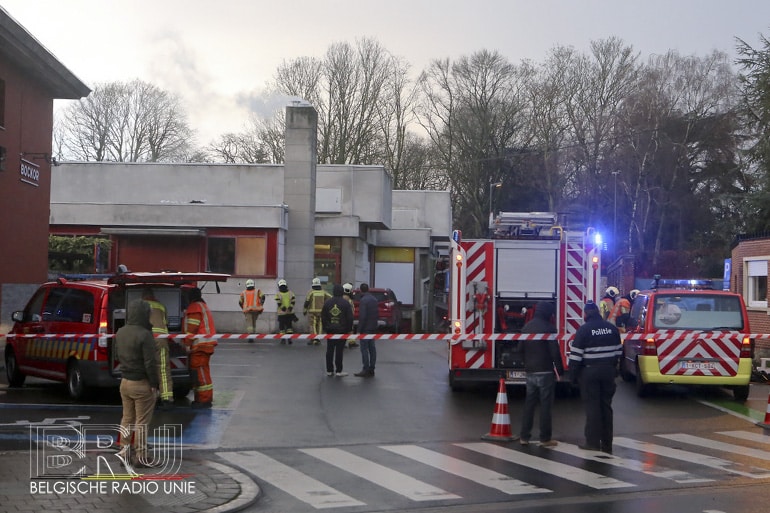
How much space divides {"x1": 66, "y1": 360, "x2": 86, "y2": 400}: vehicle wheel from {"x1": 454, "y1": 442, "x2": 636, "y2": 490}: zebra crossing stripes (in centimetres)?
581

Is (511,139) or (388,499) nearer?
(388,499)

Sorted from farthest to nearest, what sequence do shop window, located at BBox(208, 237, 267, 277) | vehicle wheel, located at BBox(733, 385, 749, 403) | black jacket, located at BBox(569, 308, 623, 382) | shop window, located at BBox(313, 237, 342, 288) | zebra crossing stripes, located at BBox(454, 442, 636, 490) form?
1. shop window, located at BBox(313, 237, 342, 288)
2. shop window, located at BBox(208, 237, 267, 277)
3. vehicle wheel, located at BBox(733, 385, 749, 403)
4. black jacket, located at BBox(569, 308, 623, 382)
5. zebra crossing stripes, located at BBox(454, 442, 636, 490)

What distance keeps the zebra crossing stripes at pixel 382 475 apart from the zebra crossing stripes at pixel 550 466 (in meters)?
1.44

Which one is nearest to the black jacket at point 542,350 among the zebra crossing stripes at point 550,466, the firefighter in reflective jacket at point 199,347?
the zebra crossing stripes at point 550,466

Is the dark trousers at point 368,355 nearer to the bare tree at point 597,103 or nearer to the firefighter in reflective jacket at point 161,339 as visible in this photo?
the firefighter in reflective jacket at point 161,339

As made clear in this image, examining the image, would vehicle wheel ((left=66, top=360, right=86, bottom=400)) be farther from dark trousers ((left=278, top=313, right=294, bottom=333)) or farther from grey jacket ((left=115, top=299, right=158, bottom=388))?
dark trousers ((left=278, top=313, right=294, bottom=333))

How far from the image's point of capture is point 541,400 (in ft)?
37.3

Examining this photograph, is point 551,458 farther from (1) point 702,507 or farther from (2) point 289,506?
(2) point 289,506

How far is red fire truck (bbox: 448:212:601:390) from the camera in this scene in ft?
50.5

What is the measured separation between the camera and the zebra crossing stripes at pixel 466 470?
8945 millimetres

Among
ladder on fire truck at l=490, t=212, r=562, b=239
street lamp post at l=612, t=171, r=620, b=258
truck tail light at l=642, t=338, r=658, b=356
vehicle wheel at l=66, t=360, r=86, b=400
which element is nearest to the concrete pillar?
ladder on fire truck at l=490, t=212, r=562, b=239

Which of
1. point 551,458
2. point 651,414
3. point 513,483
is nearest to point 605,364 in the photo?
point 551,458

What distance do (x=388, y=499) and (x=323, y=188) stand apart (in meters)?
29.7

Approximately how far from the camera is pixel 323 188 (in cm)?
3766
